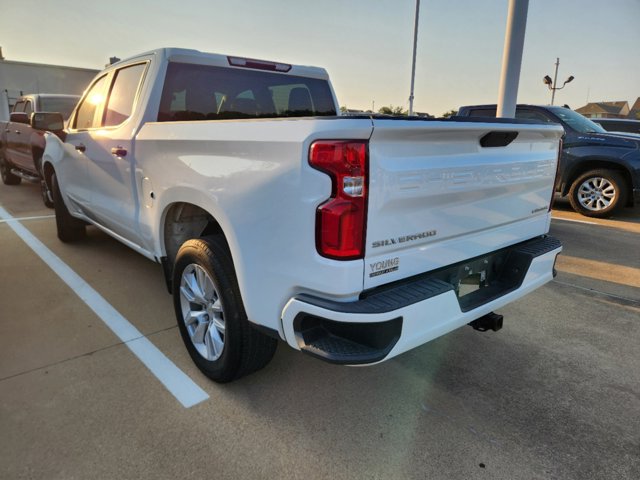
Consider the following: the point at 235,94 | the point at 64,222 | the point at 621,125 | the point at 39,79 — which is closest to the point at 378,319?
the point at 235,94

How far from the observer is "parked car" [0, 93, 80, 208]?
7.88m

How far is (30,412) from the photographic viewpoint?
244cm

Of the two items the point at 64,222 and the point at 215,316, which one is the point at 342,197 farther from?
the point at 64,222

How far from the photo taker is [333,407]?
253 cm

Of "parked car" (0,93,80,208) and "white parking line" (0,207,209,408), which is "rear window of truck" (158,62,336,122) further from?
"parked car" (0,93,80,208)

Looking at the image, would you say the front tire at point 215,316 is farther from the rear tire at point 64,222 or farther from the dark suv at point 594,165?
the dark suv at point 594,165

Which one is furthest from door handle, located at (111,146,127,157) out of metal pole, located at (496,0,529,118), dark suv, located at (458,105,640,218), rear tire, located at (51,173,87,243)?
dark suv, located at (458,105,640,218)

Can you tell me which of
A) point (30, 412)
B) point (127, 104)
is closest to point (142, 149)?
point (127, 104)

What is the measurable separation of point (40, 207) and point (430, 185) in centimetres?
809

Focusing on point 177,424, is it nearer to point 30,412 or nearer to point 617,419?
point 30,412

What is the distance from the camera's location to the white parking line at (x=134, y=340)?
8.73 ft

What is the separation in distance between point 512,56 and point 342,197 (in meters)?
6.51

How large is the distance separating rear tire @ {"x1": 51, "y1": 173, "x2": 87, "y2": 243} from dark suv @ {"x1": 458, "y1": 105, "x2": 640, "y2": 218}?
640 cm

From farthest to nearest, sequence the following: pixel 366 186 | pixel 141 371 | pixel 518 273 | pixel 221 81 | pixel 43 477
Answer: pixel 221 81 → pixel 141 371 → pixel 518 273 → pixel 43 477 → pixel 366 186
